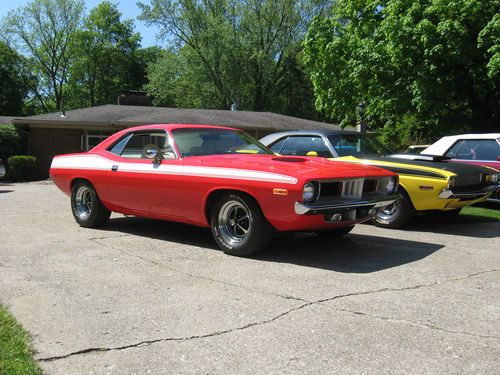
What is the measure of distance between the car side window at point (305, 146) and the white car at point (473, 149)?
295 centimetres

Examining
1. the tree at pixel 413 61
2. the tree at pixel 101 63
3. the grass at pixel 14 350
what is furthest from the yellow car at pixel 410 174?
the tree at pixel 101 63

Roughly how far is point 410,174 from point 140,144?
3.98 m

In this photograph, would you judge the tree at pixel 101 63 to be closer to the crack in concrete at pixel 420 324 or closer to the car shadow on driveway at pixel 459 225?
the car shadow on driveway at pixel 459 225

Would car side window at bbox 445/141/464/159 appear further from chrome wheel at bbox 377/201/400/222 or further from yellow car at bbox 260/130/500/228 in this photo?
chrome wheel at bbox 377/201/400/222

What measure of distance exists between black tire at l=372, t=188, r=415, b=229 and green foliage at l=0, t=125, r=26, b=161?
68.0 feet

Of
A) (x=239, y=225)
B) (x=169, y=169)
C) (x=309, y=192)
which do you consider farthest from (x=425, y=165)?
(x=169, y=169)

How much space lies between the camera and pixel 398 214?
793 cm

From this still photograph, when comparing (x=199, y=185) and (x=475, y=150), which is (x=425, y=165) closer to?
(x=475, y=150)

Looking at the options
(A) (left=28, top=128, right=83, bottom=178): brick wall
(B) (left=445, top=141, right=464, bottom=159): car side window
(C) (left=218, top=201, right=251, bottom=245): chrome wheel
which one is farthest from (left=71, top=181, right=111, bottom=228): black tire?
(A) (left=28, top=128, right=83, bottom=178): brick wall

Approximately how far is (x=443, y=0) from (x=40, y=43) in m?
48.8

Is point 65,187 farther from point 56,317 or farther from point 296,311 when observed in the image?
point 296,311

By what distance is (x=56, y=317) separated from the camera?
383 centimetres

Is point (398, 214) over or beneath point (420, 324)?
over

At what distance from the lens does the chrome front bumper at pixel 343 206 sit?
5223 millimetres
